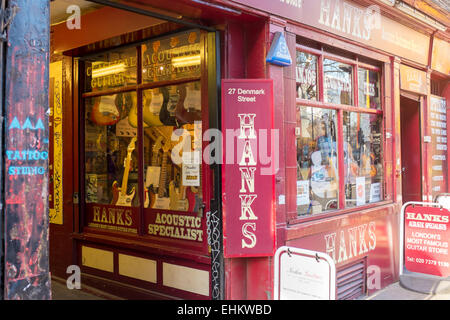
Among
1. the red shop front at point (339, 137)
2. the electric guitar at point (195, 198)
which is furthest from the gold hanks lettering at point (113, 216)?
the red shop front at point (339, 137)

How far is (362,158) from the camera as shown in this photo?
7.13m

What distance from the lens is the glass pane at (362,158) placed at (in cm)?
675

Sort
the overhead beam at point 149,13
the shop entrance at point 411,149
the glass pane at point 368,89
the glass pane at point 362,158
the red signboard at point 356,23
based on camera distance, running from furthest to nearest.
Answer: the shop entrance at point 411,149 → the glass pane at point 368,89 → the glass pane at point 362,158 → the red signboard at point 356,23 → the overhead beam at point 149,13

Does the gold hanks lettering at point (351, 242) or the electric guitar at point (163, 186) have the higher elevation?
the electric guitar at point (163, 186)

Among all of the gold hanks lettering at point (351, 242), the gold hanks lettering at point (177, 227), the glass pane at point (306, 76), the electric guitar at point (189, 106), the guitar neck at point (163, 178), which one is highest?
the glass pane at point (306, 76)

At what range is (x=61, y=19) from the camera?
6.76 metres

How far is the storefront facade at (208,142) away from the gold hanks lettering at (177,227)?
18 millimetres

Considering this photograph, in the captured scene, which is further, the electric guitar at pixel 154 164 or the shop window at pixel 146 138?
the electric guitar at pixel 154 164

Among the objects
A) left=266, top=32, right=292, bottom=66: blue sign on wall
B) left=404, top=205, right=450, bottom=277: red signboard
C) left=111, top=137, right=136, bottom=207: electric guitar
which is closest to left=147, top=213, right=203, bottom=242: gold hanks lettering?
left=111, top=137, right=136, bottom=207: electric guitar

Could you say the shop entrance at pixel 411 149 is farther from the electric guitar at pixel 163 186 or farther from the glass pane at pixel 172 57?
the electric guitar at pixel 163 186

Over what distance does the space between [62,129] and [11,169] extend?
4111 mm

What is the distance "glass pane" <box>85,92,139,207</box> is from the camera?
6.42m

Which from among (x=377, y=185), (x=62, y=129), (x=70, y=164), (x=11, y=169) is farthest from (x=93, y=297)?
(x=377, y=185)
